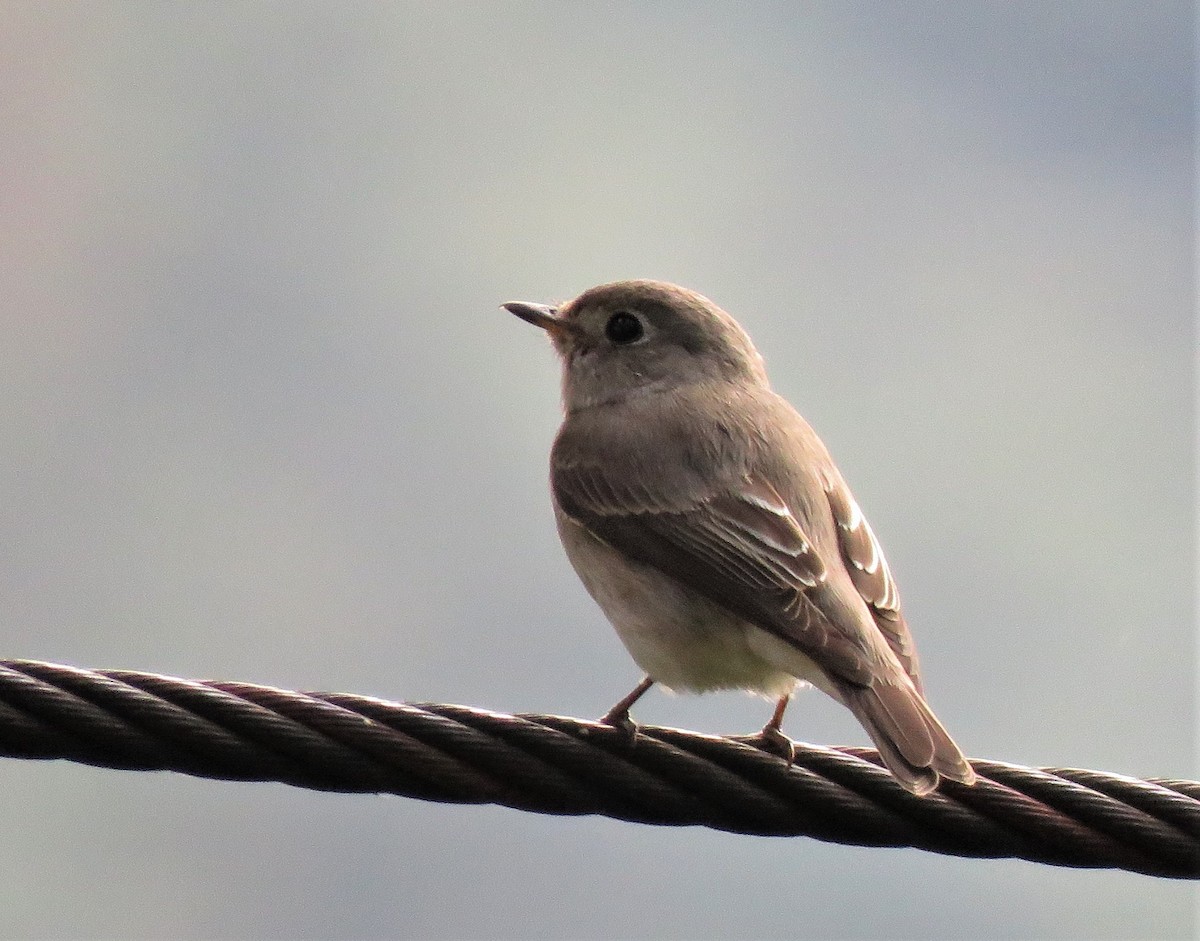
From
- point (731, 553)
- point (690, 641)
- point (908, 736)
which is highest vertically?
point (731, 553)

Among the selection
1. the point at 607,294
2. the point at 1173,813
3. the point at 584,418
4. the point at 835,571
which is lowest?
the point at 1173,813

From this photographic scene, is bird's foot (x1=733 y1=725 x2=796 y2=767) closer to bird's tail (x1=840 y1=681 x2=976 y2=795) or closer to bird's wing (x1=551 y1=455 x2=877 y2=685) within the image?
bird's tail (x1=840 y1=681 x2=976 y2=795)

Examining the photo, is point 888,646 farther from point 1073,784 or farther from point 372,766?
point 372,766

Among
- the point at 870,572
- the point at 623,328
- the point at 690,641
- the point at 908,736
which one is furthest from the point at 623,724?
the point at 623,328

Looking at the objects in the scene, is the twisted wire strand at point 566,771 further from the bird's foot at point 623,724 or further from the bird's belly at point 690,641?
the bird's belly at point 690,641

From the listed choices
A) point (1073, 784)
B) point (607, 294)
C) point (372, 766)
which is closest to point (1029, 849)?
point (1073, 784)

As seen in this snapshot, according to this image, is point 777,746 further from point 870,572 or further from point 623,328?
point 623,328
